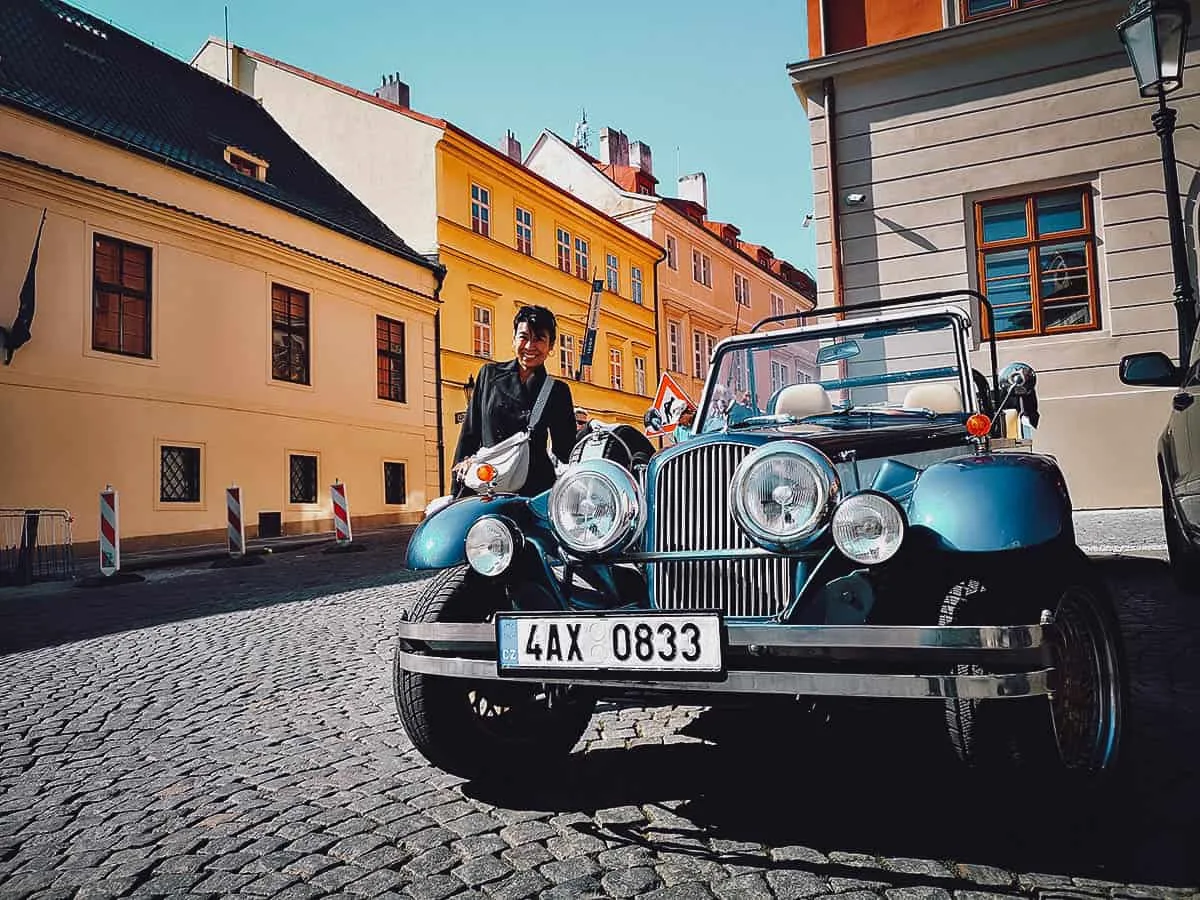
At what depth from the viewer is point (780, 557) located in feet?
8.36

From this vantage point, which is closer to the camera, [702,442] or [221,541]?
[702,442]

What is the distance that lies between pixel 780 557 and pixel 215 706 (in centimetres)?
299

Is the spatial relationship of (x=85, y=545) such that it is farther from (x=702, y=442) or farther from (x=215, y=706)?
(x=702, y=442)

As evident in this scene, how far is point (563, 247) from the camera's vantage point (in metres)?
28.6

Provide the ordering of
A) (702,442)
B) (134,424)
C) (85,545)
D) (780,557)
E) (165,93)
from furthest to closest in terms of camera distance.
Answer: (165,93) < (134,424) < (85,545) < (702,442) < (780,557)

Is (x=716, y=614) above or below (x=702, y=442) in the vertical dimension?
below

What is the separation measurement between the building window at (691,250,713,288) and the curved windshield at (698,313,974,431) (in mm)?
33236

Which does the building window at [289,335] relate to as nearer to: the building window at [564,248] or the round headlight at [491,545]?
the building window at [564,248]

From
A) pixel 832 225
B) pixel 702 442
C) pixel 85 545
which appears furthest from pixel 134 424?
pixel 702 442

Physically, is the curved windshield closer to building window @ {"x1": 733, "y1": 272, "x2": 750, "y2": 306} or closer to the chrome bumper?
the chrome bumper

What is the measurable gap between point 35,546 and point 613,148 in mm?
30597

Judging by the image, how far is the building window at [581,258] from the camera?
96.4ft

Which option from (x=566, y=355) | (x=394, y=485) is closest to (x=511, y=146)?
(x=566, y=355)

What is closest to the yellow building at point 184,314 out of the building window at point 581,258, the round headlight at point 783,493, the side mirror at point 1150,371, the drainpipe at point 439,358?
the drainpipe at point 439,358
